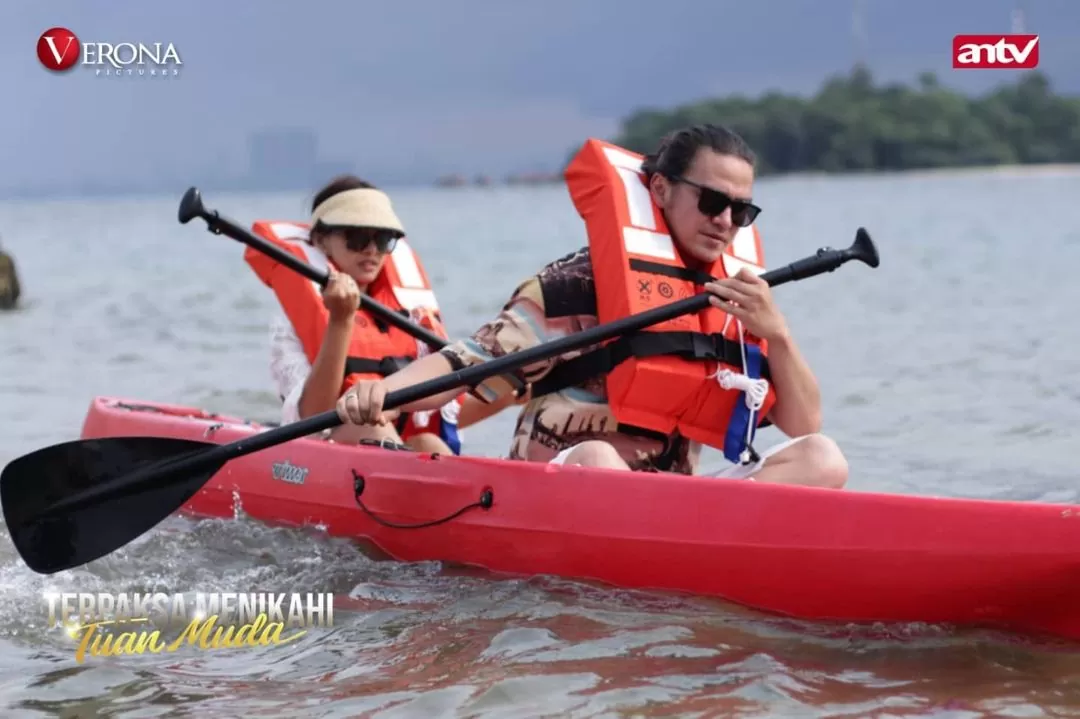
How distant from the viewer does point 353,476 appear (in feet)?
17.6

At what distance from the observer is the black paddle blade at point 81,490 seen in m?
5.08

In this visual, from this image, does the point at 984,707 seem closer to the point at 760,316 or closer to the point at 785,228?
the point at 760,316

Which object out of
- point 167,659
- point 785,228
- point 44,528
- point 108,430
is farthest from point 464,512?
point 785,228

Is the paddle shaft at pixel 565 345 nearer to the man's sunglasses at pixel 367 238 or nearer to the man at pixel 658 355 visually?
the man at pixel 658 355

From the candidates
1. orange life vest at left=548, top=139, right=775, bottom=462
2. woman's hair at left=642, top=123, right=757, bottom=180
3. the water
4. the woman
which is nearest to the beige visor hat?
the woman

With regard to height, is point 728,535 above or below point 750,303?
below

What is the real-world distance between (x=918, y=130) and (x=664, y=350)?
86.8m

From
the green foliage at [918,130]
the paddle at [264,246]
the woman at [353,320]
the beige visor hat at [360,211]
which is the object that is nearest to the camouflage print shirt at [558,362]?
the woman at [353,320]

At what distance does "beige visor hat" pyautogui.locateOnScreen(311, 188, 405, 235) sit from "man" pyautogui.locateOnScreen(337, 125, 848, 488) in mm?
1198

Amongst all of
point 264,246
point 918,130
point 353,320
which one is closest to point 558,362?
point 353,320

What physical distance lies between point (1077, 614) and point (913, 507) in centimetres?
52

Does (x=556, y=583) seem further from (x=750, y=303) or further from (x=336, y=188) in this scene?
(x=336, y=188)

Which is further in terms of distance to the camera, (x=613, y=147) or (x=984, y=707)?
(x=613, y=147)

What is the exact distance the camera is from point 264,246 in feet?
19.0
